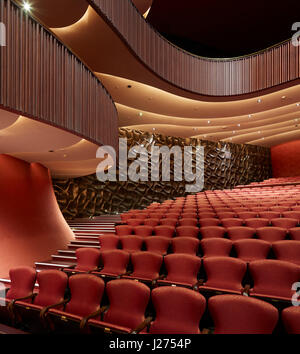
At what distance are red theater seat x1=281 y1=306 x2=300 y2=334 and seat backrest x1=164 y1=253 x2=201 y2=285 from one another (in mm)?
965

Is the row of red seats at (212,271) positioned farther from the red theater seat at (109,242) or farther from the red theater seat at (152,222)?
the red theater seat at (152,222)

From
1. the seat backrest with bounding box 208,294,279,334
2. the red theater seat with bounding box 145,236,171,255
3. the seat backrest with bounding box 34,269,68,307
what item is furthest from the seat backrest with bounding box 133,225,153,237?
the seat backrest with bounding box 208,294,279,334

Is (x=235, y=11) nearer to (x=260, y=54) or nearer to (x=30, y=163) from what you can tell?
(x=260, y=54)

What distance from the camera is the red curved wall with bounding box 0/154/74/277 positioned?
345 centimetres

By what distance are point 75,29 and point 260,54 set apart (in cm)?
471

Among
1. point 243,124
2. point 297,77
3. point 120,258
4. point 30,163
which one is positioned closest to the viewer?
point 120,258

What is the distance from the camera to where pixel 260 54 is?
6680mm

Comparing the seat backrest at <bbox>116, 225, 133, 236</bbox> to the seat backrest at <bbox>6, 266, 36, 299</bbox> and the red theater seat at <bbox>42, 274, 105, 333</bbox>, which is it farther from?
the red theater seat at <bbox>42, 274, 105, 333</bbox>

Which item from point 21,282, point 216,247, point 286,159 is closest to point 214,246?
point 216,247

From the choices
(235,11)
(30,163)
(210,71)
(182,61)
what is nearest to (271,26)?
(235,11)

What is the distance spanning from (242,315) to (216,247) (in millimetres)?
1259

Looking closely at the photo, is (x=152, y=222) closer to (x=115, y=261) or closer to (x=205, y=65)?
(x=115, y=261)
